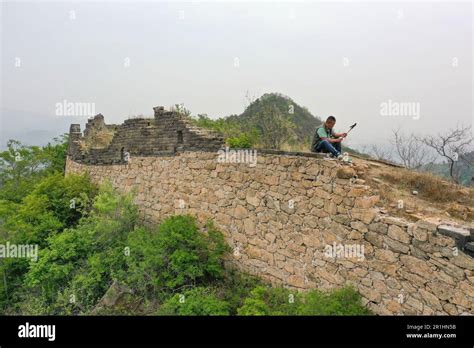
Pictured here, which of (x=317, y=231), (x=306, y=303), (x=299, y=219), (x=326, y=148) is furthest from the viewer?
(x=326, y=148)

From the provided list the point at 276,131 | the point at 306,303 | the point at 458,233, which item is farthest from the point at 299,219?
the point at 276,131

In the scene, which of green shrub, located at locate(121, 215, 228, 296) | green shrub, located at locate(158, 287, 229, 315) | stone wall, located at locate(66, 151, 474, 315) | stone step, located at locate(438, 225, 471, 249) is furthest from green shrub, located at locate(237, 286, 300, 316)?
stone step, located at locate(438, 225, 471, 249)

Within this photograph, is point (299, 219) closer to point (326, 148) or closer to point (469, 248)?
point (326, 148)

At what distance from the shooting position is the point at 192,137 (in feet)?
25.1

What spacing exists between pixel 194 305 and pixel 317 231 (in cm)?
251

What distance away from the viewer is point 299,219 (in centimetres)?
575

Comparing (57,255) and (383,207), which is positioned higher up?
(383,207)

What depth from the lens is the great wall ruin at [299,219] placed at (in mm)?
3982

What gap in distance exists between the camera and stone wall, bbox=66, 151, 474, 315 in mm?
3979

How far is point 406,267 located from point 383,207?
3.16 feet

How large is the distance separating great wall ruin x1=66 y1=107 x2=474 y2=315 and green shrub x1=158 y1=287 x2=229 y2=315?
1142 mm
